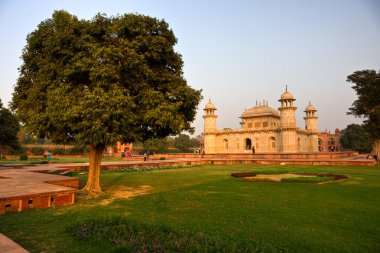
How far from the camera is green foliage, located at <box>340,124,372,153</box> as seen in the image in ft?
219

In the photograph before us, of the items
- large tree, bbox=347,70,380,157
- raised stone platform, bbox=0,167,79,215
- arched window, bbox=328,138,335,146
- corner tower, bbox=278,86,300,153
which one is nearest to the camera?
raised stone platform, bbox=0,167,79,215

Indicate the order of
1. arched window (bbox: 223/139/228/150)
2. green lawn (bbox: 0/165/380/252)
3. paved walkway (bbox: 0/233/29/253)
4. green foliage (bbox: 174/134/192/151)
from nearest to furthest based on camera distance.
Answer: paved walkway (bbox: 0/233/29/253) < green lawn (bbox: 0/165/380/252) < arched window (bbox: 223/139/228/150) < green foliage (bbox: 174/134/192/151)

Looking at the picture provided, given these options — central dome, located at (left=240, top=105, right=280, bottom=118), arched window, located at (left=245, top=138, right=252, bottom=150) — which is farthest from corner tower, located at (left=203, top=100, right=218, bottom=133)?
arched window, located at (left=245, top=138, right=252, bottom=150)

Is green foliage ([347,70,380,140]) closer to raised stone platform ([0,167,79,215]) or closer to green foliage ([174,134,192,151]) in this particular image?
raised stone platform ([0,167,79,215])

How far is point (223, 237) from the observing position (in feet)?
18.3

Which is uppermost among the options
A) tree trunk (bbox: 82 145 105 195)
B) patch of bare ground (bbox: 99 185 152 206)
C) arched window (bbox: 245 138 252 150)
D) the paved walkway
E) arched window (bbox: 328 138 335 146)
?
arched window (bbox: 328 138 335 146)

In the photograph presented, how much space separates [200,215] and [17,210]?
17.2 ft

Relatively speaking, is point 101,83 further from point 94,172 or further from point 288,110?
point 288,110

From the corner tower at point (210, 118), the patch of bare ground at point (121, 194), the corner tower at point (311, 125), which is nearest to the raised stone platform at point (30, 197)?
the patch of bare ground at point (121, 194)

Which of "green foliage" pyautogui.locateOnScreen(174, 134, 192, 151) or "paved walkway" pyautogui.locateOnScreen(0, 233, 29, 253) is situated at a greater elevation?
"green foliage" pyautogui.locateOnScreen(174, 134, 192, 151)

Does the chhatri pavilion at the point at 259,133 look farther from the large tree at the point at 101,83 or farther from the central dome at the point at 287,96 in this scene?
the large tree at the point at 101,83

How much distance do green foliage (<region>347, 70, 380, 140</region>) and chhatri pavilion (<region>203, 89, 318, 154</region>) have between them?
36.0 feet

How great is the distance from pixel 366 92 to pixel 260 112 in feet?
69.7

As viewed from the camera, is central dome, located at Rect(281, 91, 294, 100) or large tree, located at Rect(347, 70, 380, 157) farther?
central dome, located at Rect(281, 91, 294, 100)
